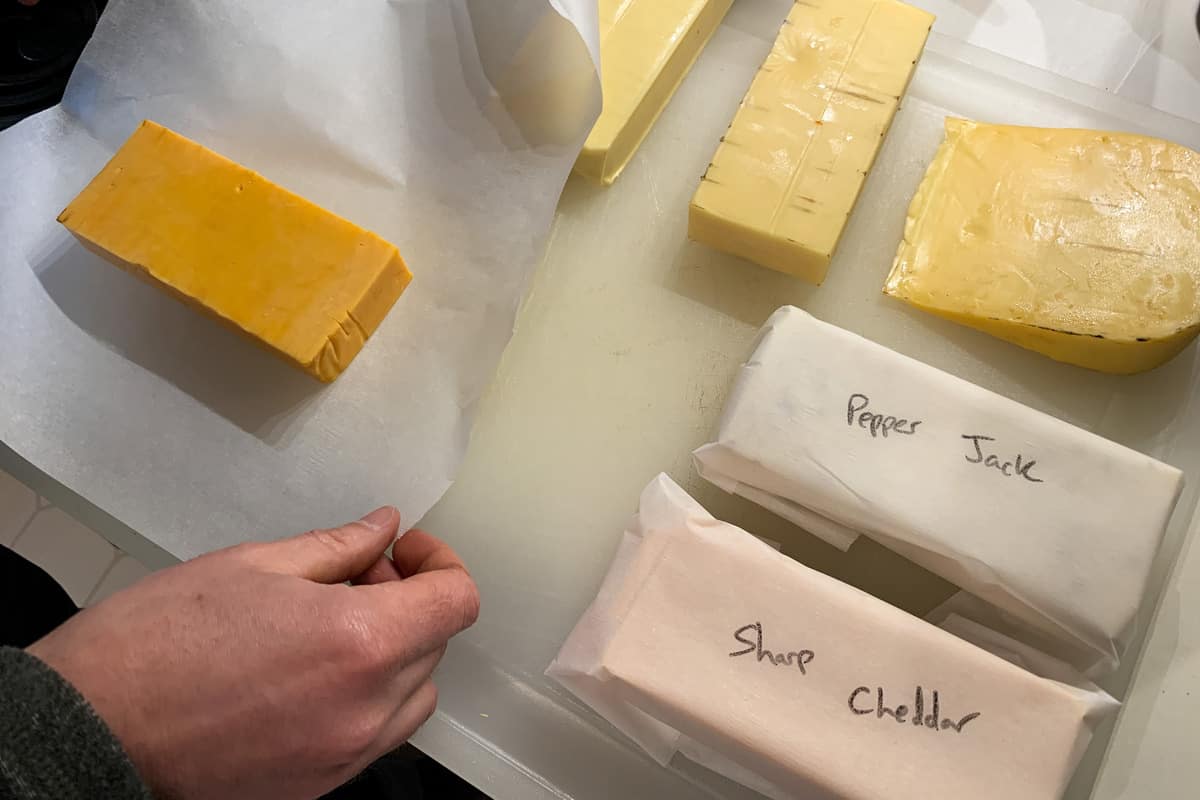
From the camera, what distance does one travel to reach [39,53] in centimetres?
95

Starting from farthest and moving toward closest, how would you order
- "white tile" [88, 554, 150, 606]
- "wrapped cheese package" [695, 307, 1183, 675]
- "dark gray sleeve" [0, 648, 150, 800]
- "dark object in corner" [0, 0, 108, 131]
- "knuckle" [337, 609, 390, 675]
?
"white tile" [88, 554, 150, 606] < "dark object in corner" [0, 0, 108, 131] < "wrapped cheese package" [695, 307, 1183, 675] < "knuckle" [337, 609, 390, 675] < "dark gray sleeve" [0, 648, 150, 800]

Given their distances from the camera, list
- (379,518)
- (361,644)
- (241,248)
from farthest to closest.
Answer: (241,248) < (379,518) < (361,644)

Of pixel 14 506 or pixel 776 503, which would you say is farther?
pixel 14 506

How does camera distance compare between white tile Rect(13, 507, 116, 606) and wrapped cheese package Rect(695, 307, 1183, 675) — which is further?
white tile Rect(13, 507, 116, 606)

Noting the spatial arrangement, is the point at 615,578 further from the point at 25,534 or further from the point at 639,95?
the point at 25,534

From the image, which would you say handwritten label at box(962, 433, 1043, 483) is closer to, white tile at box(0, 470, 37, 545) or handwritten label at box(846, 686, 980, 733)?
handwritten label at box(846, 686, 980, 733)

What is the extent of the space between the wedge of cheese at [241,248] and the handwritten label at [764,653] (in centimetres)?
46

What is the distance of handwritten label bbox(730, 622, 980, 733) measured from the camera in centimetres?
68

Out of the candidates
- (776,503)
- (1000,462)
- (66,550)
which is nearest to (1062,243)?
(1000,462)

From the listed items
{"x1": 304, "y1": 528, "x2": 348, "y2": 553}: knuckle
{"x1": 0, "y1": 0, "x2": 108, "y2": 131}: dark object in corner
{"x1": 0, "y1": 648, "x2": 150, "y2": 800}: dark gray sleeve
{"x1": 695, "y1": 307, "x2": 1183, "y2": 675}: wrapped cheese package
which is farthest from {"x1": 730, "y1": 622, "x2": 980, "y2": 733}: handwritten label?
{"x1": 0, "y1": 0, "x2": 108, "y2": 131}: dark object in corner

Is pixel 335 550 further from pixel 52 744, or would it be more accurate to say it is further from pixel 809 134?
pixel 809 134

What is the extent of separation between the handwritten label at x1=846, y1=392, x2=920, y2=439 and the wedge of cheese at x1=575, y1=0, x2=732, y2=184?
370 millimetres

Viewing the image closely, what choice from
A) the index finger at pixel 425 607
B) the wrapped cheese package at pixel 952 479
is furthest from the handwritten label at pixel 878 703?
the index finger at pixel 425 607

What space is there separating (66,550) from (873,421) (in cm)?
103
